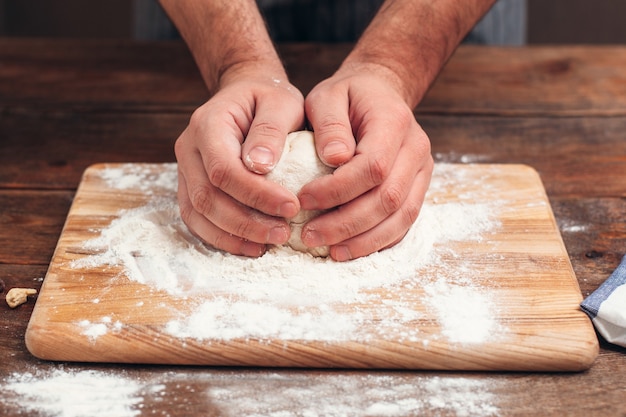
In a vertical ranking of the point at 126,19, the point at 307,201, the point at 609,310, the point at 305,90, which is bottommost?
the point at 126,19

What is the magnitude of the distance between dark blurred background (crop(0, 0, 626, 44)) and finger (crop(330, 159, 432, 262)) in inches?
74.9

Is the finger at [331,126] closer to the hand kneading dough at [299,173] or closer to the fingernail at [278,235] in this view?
the hand kneading dough at [299,173]

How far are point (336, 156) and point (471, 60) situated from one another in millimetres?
969

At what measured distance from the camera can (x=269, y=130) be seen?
122 centimetres

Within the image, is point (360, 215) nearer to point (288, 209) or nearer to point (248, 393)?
point (288, 209)

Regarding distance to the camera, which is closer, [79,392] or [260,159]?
[79,392]

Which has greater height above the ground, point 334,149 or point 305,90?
point 334,149

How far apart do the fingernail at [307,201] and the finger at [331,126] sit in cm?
6

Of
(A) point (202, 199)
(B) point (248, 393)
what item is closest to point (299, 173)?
(A) point (202, 199)

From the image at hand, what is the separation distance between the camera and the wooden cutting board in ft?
3.46

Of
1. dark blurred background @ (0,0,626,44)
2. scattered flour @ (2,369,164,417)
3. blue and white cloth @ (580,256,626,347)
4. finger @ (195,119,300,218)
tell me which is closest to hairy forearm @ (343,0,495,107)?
finger @ (195,119,300,218)

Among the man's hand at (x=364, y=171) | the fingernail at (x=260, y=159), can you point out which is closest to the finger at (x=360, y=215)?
the man's hand at (x=364, y=171)

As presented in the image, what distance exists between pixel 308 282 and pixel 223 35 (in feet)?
2.00

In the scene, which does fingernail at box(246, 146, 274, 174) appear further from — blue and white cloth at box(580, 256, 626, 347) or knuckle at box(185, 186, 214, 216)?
blue and white cloth at box(580, 256, 626, 347)
